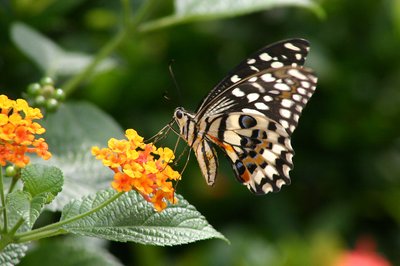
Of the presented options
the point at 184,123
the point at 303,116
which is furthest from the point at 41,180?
the point at 303,116

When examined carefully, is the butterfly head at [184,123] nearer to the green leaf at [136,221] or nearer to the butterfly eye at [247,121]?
the butterfly eye at [247,121]

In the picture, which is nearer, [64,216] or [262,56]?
[64,216]

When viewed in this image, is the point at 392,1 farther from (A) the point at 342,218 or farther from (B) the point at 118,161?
(B) the point at 118,161

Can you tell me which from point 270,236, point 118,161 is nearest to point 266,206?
point 270,236

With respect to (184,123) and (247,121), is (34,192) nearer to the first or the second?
(184,123)

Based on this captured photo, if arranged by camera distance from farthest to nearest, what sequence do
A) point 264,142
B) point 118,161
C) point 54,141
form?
1. point 54,141
2. point 264,142
3. point 118,161

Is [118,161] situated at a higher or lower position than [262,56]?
lower

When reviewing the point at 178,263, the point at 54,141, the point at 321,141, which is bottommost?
the point at 178,263

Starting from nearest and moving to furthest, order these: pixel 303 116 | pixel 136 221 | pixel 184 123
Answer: pixel 136 221 < pixel 184 123 < pixel 303 116
